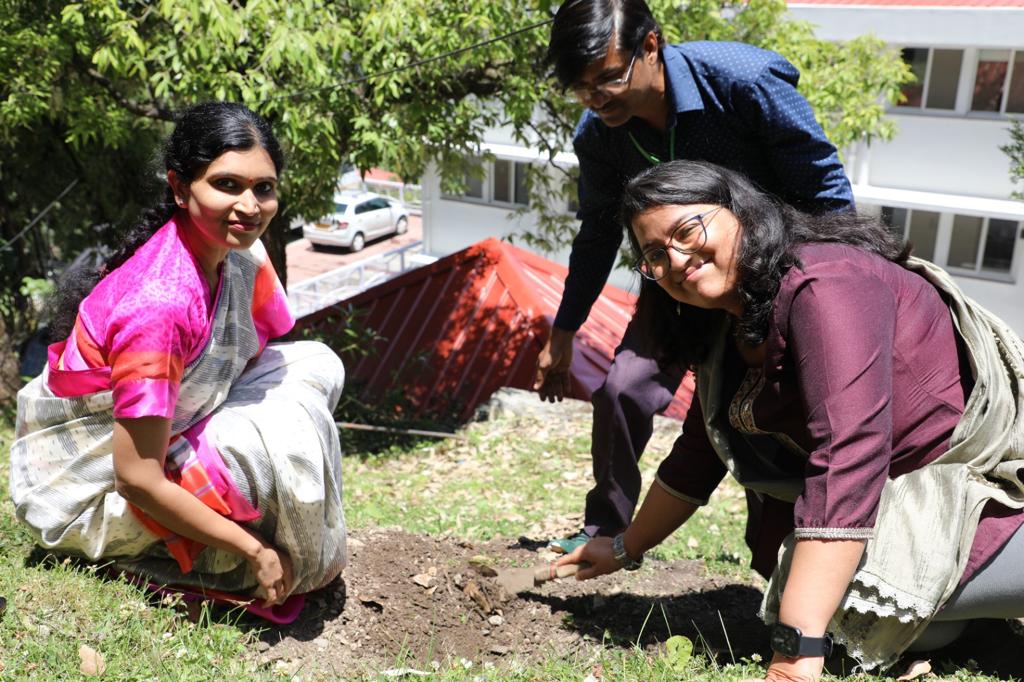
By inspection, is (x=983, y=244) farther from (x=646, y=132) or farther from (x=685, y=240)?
(x=685, y=240)

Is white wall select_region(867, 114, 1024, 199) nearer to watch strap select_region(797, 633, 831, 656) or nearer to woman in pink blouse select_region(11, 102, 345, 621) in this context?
woman in pink blouse select_region(11, 102, 345, 621)

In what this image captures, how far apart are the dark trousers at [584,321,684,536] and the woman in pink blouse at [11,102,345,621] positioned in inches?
38.3

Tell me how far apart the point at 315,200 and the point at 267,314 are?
3816 millimetres

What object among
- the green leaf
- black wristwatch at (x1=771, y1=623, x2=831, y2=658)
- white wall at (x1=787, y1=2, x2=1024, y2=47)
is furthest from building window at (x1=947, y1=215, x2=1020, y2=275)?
black wristwatch at (x1=771, y1=623, x2=831, y2=658)

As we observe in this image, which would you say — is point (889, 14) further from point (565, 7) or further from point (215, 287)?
point (215, 287)

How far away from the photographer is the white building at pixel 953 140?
47.0 ft

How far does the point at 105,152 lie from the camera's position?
11.3 m

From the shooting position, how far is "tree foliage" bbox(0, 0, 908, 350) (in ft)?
19.1

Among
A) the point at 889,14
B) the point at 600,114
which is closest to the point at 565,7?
the point at 600,114

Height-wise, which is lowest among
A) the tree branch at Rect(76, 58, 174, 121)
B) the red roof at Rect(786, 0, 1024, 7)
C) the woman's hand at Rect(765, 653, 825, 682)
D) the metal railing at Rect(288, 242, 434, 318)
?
the metal railing at Rect(288, 242, 434, 318)

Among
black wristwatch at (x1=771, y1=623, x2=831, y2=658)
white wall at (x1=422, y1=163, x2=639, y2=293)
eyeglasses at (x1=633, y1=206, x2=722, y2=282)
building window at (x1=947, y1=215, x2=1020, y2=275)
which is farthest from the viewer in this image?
white wall at (x1=422, y1=163, x2=639, y2=293)

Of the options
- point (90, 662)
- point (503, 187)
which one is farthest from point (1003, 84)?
point (90, 662)

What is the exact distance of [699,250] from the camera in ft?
7.86

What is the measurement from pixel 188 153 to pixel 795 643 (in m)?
2.01
